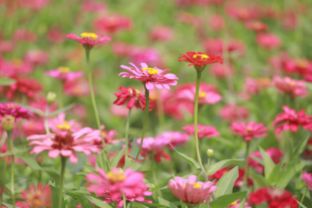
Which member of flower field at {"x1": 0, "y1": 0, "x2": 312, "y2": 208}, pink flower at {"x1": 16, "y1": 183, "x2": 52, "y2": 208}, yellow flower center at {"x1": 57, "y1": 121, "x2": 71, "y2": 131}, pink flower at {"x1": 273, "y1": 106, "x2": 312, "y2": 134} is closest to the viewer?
yellow flower center at {"x1": 57, "y1": 121, "x2": 71, "y2": 131}

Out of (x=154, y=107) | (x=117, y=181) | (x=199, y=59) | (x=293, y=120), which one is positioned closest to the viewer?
(x=117, y=181)

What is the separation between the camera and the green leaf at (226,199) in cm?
132

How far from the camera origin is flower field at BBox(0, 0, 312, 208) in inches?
54.3

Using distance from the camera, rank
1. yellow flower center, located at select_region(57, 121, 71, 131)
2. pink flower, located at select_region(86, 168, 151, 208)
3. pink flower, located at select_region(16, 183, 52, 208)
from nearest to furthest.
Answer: pink flower, located at select_region(86, 168, 151, 208) < yellow flower center, located at select_region(57, 121, 71, 131) < pink flower, located at select_region(16, 183, 52, 208)

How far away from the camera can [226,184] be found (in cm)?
149

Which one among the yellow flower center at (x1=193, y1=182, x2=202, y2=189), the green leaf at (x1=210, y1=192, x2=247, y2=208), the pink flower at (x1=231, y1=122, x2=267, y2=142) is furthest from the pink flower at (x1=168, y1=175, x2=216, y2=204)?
the pink flower at (x1=231, y1=122, x2=267, y2=142)

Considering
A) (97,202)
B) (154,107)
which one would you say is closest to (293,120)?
(97,202)

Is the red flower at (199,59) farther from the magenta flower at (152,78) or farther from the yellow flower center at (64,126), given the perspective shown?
the yellow flower center at (64,126)

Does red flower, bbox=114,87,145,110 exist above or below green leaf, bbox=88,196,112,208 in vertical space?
above

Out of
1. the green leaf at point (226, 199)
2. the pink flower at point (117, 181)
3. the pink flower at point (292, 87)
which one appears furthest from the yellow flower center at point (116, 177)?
the pink flower at point (292, 87)

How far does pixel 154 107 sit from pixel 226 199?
1382 mm

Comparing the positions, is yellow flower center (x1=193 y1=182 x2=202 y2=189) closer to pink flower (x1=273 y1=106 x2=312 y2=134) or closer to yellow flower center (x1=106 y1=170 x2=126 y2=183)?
yellow flower center (x1=106 y1=170 x2=126 y2=183)

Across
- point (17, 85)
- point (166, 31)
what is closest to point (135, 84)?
point (166, 31)

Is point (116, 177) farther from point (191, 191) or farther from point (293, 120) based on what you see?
point (293, 120)
